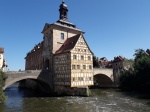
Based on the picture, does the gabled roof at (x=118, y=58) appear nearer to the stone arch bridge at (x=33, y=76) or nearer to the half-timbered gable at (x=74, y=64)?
the stone arch bridge at (x=33, y=76)

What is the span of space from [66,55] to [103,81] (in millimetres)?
19127

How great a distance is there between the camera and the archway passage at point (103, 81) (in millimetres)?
41775

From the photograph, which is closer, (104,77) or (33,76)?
(33,76)

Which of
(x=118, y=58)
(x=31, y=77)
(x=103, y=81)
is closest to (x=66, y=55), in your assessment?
(x=31, y=77)

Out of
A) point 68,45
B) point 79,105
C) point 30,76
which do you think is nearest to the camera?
point 79,105

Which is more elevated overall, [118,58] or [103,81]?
[118,58]

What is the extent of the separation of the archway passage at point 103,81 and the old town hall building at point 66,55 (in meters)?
12.9

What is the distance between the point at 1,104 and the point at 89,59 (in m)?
15.4

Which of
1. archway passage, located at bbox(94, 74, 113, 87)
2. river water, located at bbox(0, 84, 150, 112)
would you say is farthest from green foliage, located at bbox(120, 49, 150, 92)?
river water, located at bbox(0, 84, 150, 112)

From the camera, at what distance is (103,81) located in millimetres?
43906

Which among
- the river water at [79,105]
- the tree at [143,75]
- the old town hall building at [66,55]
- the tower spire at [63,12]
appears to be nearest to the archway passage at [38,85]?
the old town hall building at [66,55]

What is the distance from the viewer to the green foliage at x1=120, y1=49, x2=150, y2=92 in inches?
1237

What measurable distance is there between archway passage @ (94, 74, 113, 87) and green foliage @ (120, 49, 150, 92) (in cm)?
382

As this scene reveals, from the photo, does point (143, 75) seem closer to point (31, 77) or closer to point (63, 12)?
point (63, 12)
